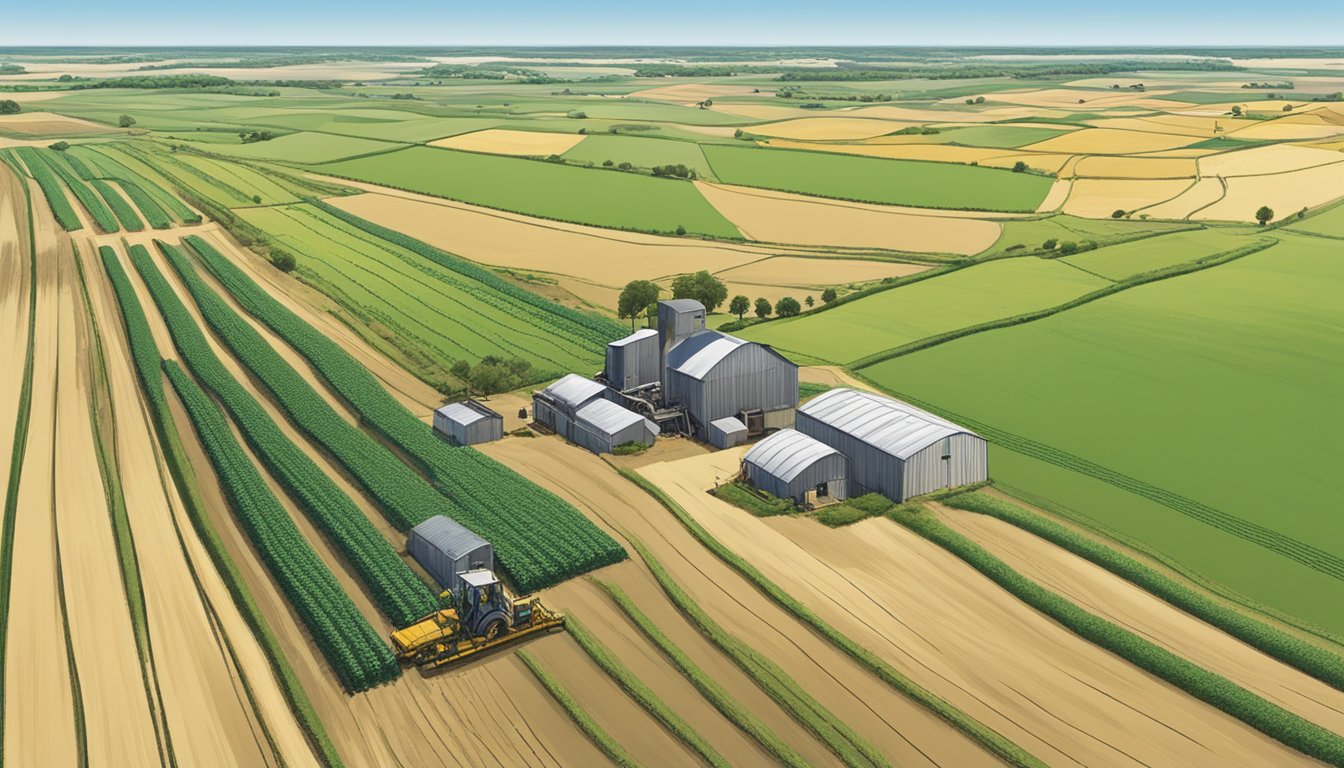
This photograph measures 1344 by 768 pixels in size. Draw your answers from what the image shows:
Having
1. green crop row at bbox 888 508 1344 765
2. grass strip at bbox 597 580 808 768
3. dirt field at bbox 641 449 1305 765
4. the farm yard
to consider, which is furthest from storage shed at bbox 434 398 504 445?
green crop row at bbox 888 508 1344 765

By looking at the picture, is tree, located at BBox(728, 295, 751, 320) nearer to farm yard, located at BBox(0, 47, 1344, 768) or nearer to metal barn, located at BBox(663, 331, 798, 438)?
farm yard, located at BBox(0, 47, 1344, 768)

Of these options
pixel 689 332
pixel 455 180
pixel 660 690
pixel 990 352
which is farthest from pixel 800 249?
pixel 660 690

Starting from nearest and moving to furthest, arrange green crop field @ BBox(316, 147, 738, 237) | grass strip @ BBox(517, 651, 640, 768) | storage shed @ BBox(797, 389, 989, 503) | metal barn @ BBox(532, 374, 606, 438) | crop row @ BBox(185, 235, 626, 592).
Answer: grass strip @ BBox(517, 651, 640, 768)
crop row @ BBox(185, 235, 626, 592)
storage shed @ BBox(797, 389, 989, 503)
metal barn @ BBox(532, 374, 606, 438)
green crop field @ BBox(316, 147, 738, 237)

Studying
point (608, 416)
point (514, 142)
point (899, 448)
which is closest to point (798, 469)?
point (899, 448)

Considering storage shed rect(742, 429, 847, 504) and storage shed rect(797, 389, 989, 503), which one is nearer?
storage shed rect(797, 389, 989, 503)

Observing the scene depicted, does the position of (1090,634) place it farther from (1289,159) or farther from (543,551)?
(1289,159)

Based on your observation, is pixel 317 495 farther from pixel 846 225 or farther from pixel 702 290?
pixel 846 225
